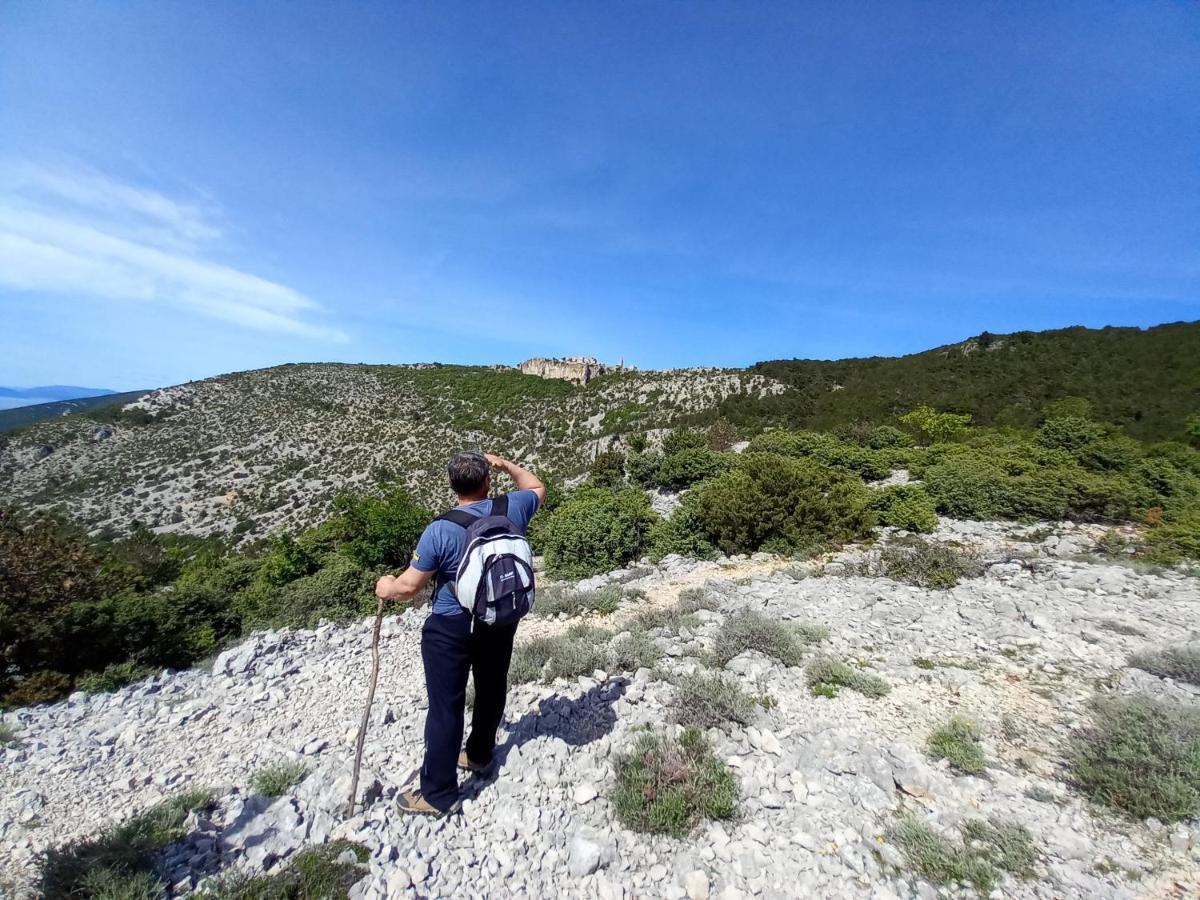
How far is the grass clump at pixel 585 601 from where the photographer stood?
6699 mm

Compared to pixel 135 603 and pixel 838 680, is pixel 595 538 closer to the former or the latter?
pixel 838 680

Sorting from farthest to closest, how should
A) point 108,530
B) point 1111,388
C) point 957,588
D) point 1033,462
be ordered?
point 108,530 < point 1111,388 < point 1033,462 < point 957,588

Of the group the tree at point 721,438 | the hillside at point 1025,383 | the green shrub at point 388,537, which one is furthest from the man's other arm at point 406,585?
the hillside at point 1025,383

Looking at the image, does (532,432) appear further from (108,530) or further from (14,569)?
(14,569)

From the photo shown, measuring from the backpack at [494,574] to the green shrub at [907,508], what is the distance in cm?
883

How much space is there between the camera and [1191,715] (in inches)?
138

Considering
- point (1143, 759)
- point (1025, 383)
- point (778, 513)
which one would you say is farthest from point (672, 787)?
point (1025, 383)

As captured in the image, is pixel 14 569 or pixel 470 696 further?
pixel 14 569

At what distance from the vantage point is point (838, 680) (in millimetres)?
4449

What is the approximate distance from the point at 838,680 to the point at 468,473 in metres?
3.80

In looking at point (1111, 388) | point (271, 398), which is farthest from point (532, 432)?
point (1111, 388)

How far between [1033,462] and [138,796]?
1638cm

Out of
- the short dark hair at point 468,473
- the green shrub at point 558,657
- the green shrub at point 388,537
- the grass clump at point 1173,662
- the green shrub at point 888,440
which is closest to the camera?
the short dark hair at point 468,473

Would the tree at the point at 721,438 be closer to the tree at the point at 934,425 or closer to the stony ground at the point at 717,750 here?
the tree at the point at 934,425
